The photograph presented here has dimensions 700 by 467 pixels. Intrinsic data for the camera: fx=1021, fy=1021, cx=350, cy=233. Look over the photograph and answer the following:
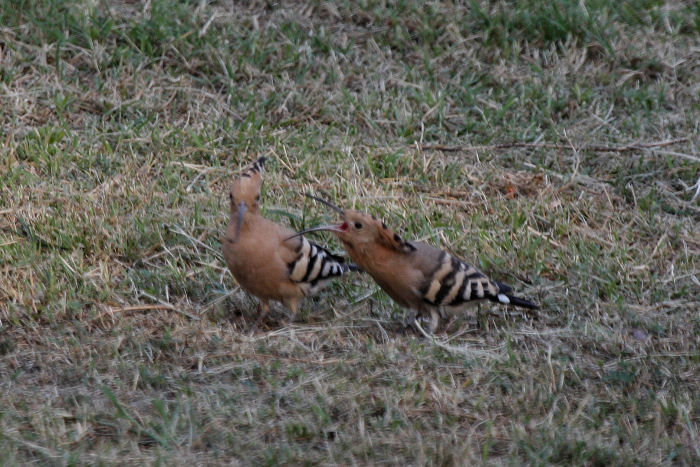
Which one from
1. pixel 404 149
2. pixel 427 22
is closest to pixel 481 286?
pixel 404 149

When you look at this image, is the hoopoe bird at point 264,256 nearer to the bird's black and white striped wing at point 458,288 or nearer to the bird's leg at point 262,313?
the bird's leg at point 262,313

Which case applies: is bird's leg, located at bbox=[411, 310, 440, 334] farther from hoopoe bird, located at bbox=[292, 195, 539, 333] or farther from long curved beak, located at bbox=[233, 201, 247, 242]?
long curved beak, located at bbox=[233, 201, 247, 242]

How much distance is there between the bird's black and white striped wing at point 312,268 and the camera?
15.5 ft

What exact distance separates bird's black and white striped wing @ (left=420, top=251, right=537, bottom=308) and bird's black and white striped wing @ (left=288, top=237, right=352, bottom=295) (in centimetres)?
50

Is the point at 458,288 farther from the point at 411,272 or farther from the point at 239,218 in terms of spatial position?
the point at 239,218

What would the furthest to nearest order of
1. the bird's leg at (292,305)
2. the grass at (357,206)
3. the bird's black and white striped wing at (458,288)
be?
the bird's leg at (292,305) → the bird's black and white striped wing at (458,288) → the grass at (357,206)

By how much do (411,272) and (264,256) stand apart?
0.68 m

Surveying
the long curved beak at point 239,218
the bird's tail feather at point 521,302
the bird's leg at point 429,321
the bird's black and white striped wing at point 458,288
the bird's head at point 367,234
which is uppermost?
the long curved beak at point 239,218

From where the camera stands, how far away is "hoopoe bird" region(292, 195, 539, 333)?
4602 millimetres

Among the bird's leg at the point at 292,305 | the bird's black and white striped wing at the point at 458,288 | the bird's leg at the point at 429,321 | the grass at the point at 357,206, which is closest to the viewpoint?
the grass at the point at 357,206

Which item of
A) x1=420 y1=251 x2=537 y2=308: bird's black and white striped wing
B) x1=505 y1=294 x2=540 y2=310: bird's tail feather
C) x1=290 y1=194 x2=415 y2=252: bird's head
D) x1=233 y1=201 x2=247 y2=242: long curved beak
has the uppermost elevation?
x1=233 y1=201 x2=247 y2=242: long curved beak

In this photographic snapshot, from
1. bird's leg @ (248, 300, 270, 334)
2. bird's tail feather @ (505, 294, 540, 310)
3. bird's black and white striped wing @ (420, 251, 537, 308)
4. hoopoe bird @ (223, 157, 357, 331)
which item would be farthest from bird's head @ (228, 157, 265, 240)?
bird's tail feather @ (505, 294, 540, 310)

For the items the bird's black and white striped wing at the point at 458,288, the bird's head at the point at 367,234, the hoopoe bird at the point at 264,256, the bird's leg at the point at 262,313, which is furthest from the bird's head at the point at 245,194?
the bird's black and white striped wing at the point at 458,288

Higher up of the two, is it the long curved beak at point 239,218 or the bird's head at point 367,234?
the long curved beak at point 239,218
